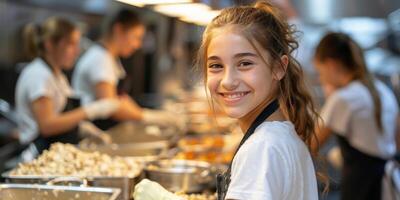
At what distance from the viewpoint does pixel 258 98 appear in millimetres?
1437

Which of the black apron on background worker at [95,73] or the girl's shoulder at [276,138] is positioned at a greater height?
the girl's shoulder at [276,138]

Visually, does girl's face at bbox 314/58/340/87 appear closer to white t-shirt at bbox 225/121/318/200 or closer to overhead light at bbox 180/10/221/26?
overhead light at bbox 180/10/221/26

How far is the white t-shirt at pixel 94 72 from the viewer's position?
12.7ft

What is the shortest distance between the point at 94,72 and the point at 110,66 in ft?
0.38

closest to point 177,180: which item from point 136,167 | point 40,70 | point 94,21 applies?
point 136,167

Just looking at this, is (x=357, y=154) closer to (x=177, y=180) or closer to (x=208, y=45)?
(x=177, y=180)

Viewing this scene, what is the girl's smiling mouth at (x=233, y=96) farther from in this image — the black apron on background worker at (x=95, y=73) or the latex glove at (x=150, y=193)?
the black apron on background worker at (x=95, y=73)

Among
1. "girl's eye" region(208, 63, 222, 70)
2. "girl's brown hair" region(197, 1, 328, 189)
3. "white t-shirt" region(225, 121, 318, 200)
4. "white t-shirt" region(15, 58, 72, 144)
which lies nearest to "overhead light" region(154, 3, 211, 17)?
"white t-shirt" region(15, 58, 72, 144)

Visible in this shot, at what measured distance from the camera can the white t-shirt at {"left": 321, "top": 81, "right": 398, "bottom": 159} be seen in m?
3.09

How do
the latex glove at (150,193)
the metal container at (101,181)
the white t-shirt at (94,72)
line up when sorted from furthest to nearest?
the white t-shirt at (94,72)
the metal container at (101,181)
the latex glove at (150,193)

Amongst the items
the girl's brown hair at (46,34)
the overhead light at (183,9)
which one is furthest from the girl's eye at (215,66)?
the girl's brown hair at (46,34)

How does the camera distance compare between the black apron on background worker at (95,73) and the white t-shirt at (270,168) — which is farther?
the black apron on background worker at (95,73)

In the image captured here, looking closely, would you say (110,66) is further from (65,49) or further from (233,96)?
→ (233,96)

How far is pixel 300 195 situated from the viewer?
4.62 ft
